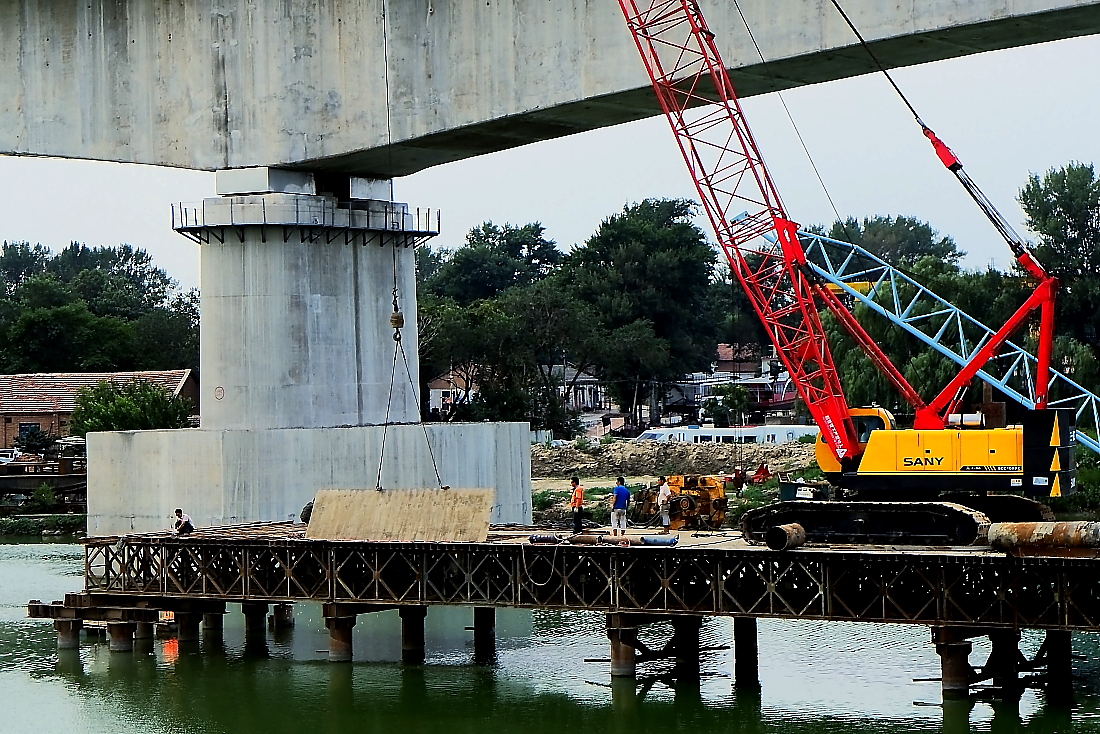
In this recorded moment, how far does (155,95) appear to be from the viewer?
3516 centimetres

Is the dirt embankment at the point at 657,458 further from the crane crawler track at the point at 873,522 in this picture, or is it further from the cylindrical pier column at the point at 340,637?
the cylindrical pier column at the point at 340,637

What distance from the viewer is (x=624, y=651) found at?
26.7m

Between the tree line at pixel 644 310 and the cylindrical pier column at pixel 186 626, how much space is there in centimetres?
3653

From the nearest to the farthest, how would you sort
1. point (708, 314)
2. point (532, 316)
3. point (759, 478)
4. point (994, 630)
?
point (994, 630) → point (759, 478) → point (532, 316) → point (708, 314)

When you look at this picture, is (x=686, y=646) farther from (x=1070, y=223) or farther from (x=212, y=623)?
(x=1070, y=223)

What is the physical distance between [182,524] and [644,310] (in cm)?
6791

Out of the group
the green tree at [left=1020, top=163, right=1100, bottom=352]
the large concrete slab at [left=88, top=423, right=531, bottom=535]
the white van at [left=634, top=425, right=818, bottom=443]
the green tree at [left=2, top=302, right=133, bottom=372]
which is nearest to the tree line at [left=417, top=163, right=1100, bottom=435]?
the green tree at [left=1020, top=163, right=1100, bottom=352]

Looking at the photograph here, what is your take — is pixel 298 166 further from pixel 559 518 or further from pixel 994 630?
pixel 559 518

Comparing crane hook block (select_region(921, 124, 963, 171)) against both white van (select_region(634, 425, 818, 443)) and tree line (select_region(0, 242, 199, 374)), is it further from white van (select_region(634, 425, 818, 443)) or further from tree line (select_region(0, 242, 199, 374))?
tree line (select_region(0, 242, 199, 374))

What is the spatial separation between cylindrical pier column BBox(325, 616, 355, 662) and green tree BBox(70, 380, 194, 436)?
36.3m

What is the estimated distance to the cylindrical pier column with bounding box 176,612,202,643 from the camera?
101 ft

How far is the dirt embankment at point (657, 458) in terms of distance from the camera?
230ft

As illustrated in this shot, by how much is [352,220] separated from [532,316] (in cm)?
5415

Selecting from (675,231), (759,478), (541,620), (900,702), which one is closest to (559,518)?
(759,478)
